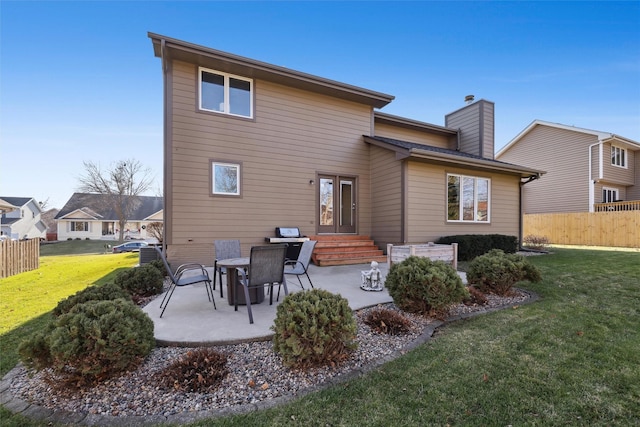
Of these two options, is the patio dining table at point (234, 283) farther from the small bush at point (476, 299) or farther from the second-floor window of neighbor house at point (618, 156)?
the second-floor window of neighbor house at point (618, 156)

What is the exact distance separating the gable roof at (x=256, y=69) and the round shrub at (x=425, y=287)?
22.2 ft

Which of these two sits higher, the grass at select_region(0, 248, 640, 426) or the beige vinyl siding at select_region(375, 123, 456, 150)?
the beige vinyl siding at select_region(375, 123, 456, 150)

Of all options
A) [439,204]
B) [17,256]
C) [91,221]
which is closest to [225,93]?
[439,204]

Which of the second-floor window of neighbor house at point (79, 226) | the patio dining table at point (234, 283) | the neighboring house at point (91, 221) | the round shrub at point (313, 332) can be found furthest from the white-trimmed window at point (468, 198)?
the second-floor window of neighbor house at point (79, 226)

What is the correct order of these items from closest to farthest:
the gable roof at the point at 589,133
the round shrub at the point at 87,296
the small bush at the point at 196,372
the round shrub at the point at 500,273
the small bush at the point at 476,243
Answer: the small bush at the point at 196,372 → the round shrub at the point at 87,296 → the round shrub at the point at 500,273 → the small bush at the point at 476,243 → the gable roof at the point at 589,133

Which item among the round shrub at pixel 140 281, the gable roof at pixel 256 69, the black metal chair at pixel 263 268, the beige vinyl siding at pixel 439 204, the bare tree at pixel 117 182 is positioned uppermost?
the gable roof at pixel 256 69

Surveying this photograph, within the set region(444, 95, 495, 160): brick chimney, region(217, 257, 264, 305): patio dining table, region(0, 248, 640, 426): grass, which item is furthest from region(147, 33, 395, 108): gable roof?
region(0, 248, 640, 426): grass

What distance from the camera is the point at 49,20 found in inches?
301

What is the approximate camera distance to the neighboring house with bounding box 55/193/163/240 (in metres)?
31.7

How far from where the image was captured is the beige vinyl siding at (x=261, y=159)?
7527 millimetres

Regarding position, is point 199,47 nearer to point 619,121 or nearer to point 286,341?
point 286,341

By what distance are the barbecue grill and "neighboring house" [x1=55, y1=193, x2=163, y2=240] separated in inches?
1124

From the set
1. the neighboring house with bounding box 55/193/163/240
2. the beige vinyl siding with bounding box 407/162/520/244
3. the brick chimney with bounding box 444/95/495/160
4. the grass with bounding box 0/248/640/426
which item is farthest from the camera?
the neighboring house with bounding box 55/193/163/240

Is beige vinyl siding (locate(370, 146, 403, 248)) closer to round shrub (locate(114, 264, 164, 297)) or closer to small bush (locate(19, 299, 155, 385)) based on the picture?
round shrub (locate(114, 264, 164, 297))
